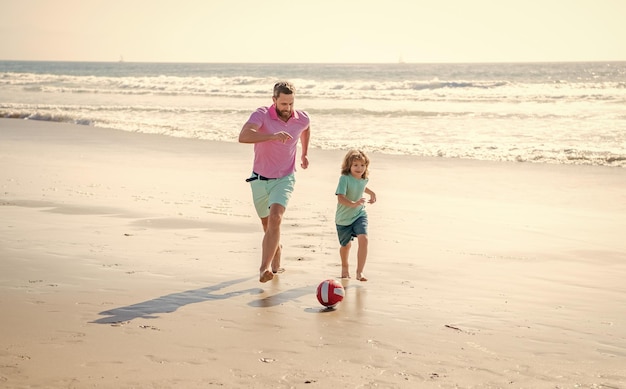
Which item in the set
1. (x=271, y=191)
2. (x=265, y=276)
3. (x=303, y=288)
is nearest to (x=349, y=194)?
(x=271, y=191)

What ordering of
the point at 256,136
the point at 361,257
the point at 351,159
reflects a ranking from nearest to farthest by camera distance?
the point at 256,136, the point at 361,257, the point at 351,159

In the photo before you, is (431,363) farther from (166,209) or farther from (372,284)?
(166,209)

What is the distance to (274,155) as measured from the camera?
6.76m

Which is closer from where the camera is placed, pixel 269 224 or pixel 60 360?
pixel 60 360

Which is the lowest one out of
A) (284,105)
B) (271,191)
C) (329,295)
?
(329,295)

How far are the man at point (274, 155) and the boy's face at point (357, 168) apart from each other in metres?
0.62

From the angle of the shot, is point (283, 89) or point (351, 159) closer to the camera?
point (283, 89)

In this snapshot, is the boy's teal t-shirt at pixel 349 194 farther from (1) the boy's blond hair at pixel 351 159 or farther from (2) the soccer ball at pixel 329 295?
(2) the soccer ball at pixel 329 295

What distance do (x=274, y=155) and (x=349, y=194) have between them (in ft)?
3.10

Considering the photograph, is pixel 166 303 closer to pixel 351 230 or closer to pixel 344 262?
pixel 344 262

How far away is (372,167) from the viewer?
1539cm

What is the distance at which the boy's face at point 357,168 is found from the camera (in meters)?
7.25

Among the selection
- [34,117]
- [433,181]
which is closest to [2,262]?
Result: [433,181]

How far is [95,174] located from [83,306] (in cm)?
788
